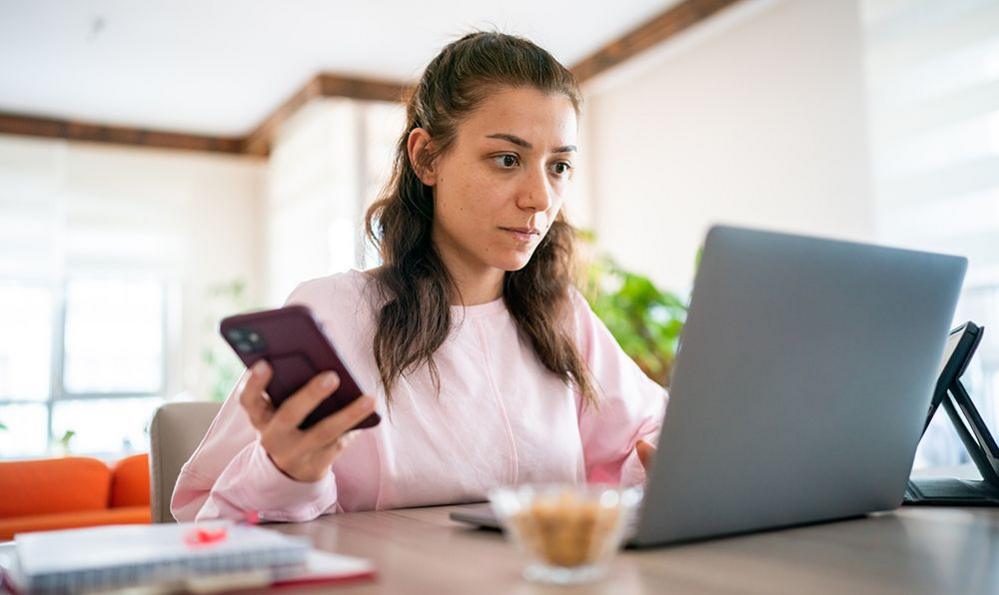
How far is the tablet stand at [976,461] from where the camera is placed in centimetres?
113

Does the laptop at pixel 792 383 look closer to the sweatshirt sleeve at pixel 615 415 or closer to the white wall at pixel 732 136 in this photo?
the sweatshirt sleeve at pixel 615 415

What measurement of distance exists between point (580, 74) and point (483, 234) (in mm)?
4841

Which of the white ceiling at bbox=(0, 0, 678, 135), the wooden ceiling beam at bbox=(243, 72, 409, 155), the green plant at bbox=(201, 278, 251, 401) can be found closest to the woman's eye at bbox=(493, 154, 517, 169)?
the white ceiling at bbox=(0, 0, 678, 135)

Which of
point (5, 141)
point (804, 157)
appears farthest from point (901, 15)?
point (5, 141)

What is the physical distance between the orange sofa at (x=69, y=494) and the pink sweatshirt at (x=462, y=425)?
5.27ft

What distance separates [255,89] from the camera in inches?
257

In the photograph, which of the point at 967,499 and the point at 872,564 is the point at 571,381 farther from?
the point at 872,564

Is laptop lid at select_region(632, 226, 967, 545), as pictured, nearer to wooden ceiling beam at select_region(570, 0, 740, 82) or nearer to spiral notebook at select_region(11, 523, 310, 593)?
spiral notebook at select_region(11, 523, 310, 593)

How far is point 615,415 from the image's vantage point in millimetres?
1520

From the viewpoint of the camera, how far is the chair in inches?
57.6

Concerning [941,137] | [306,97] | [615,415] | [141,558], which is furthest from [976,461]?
[306,97]

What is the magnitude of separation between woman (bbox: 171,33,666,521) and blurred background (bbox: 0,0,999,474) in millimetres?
1691

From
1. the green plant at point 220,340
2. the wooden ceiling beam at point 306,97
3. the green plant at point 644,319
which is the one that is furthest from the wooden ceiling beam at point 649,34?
the green plant at point 220,340

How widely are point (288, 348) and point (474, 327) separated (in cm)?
66
